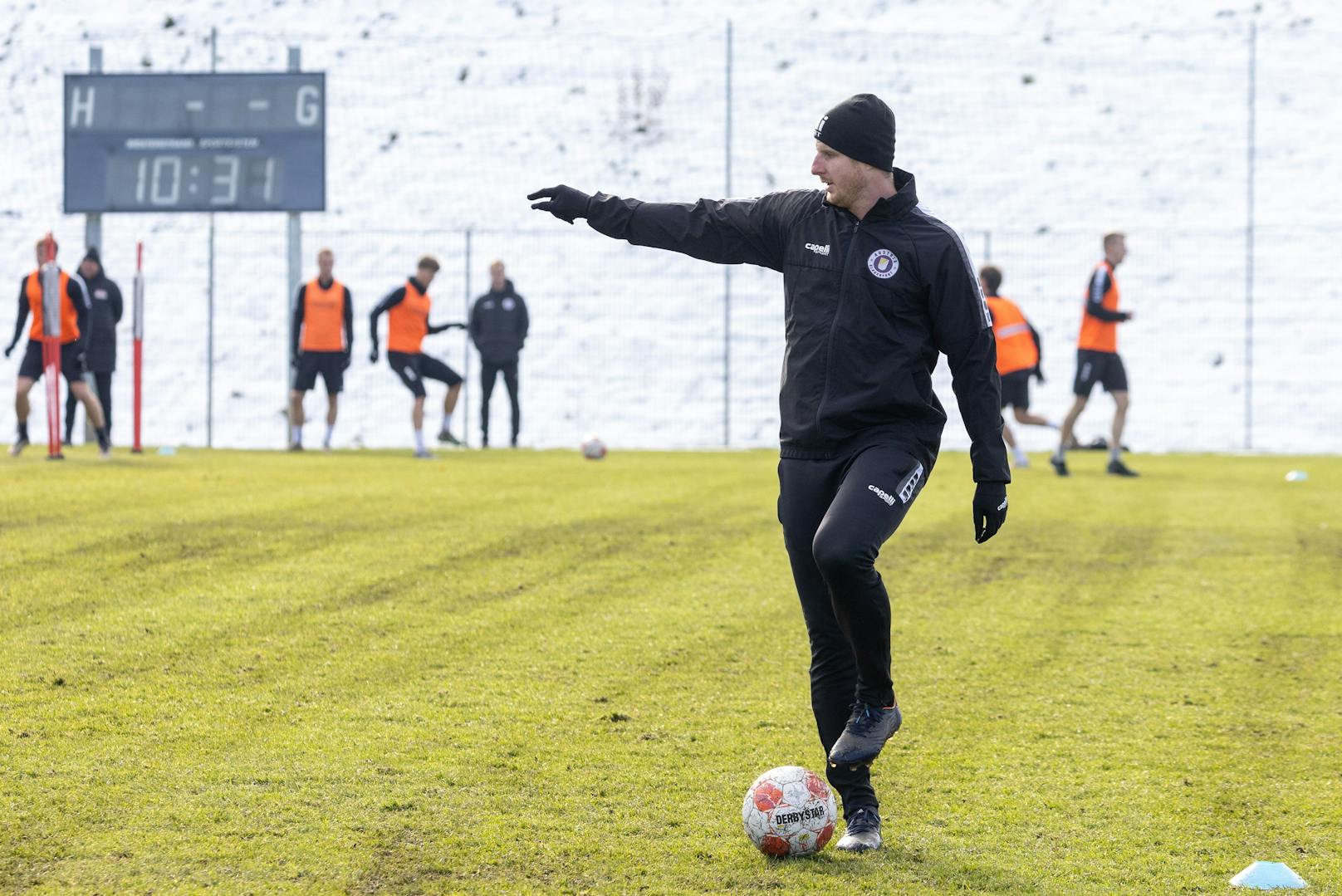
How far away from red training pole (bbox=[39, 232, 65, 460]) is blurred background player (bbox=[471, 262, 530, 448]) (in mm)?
5775

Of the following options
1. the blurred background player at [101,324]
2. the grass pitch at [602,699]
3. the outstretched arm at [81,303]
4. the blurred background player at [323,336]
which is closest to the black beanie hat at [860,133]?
the grass pitch at [602,699]

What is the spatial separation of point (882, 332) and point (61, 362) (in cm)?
1550

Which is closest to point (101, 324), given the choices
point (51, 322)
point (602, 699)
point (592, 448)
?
point (51, 322)

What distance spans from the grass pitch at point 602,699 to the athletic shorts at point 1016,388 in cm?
481

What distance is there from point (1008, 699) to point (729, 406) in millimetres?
17562

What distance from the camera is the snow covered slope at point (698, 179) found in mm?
26578

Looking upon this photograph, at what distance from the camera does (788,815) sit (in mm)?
4648

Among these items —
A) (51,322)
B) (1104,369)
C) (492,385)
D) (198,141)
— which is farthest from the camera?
(198,141)

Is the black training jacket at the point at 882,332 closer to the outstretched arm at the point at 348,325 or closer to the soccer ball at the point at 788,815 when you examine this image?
the soccer ball at the point at 788,815

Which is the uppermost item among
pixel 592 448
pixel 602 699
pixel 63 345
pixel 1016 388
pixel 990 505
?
pixel 63 345

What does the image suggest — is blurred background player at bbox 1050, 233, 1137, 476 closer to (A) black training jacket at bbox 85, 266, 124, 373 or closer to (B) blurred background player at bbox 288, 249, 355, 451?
(B) blurred background player at bbox 288, 249, 355, 451

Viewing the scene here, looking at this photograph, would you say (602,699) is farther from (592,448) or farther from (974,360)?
(592,448)

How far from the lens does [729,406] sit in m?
24.3

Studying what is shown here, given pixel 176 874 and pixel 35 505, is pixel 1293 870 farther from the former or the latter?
pixel 35 505
